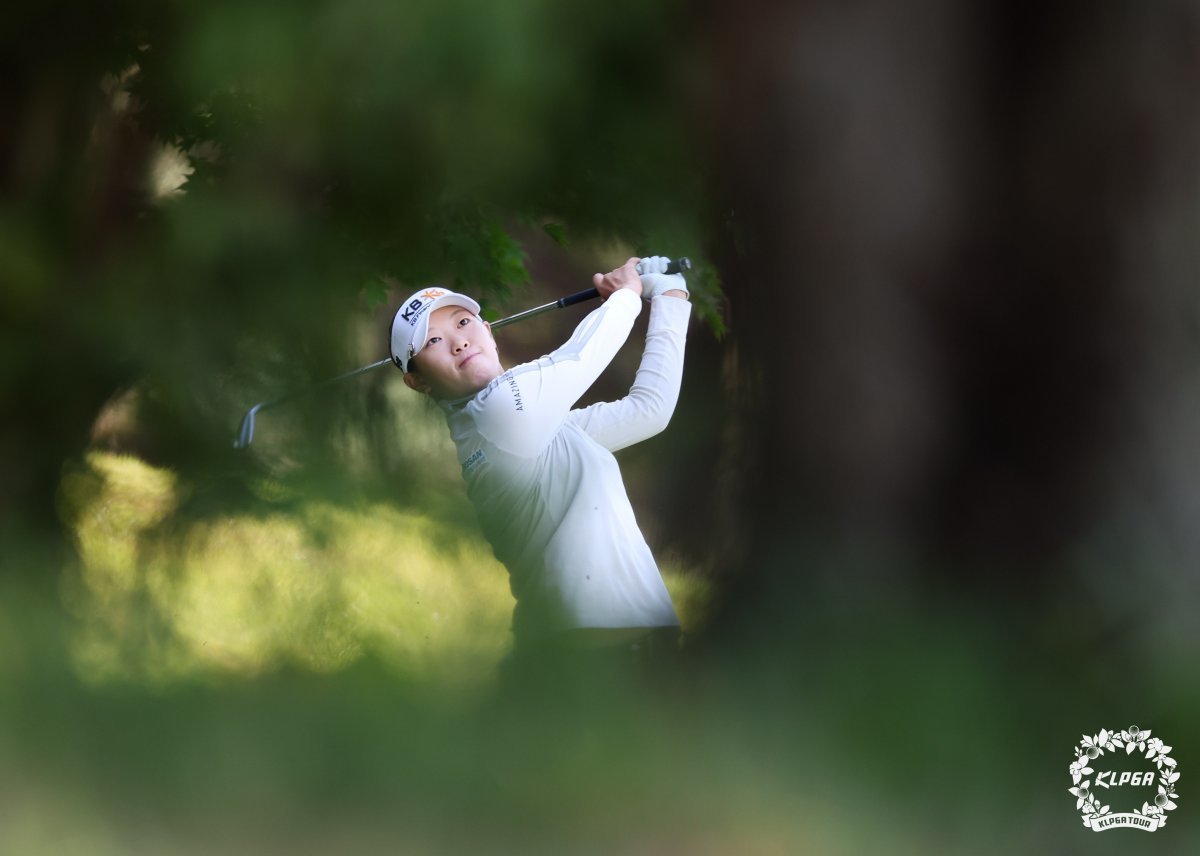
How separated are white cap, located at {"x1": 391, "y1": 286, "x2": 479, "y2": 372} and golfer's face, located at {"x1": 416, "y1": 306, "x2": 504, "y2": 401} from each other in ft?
0.06

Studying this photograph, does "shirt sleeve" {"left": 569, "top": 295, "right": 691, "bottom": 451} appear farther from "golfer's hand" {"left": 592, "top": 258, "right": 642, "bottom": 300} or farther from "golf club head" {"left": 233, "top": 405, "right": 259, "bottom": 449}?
"golf club head" {"left": 233, "top": 405, "right": 259, "bottom": 449}

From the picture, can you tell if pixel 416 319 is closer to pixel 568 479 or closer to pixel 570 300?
pixel 570 300

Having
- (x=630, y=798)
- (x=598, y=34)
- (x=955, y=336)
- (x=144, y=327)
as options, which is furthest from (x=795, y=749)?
(x=144, y=327)

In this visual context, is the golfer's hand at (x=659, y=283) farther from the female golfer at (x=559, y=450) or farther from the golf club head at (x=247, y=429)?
the golf club head at (x=247, y=429)

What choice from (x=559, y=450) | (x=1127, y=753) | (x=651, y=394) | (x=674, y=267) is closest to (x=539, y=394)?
(x=559, y=450)

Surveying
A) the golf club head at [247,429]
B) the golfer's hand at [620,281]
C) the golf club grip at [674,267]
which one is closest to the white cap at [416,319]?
the golfer's hand at [620,281]

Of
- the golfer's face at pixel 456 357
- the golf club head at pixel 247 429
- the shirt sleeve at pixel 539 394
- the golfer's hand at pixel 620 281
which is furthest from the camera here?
the golf club head at pixel 247 429

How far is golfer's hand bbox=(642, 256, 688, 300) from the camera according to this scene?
140 inches

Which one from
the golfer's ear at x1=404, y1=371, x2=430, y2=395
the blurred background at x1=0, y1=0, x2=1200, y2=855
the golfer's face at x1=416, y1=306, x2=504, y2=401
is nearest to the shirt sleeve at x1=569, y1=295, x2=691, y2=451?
the golfer's face at x1=416, y1=306, x2=504, y2=401

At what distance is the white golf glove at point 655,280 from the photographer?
3.56 metres

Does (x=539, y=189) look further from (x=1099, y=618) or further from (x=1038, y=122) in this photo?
(x=1099, y=618)

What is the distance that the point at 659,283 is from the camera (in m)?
3.57

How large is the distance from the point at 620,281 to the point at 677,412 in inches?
28.8

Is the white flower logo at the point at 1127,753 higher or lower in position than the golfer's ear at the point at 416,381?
lower
